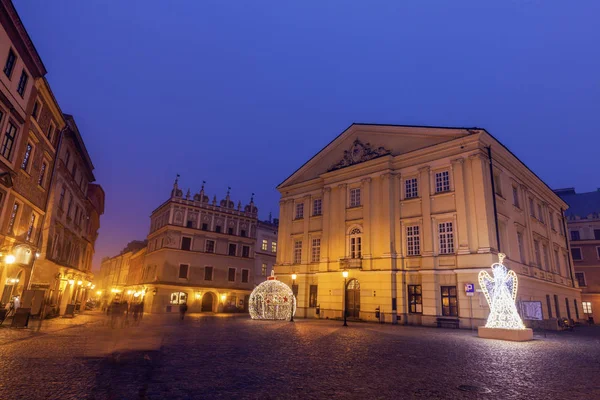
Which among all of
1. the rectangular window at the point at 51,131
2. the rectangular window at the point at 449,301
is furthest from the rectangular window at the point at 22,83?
the rectangular window at the point at 449,301

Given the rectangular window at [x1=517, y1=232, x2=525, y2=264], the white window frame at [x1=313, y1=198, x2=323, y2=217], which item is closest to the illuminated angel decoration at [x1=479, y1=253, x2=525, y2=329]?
the rectangular window at [x1=517, y1=232, x2=525, y2=264]

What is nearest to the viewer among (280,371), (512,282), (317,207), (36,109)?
(280,371)

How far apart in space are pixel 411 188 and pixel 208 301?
35087 millimetres

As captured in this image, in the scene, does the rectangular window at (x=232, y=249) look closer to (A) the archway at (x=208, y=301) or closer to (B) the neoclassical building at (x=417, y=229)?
(A) the archway at (x=208, y=301)

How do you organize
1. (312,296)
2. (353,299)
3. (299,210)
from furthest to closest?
(299,210) < (312,296) < (353,299)

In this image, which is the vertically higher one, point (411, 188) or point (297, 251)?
point (411, 188)

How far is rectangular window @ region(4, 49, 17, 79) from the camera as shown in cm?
1695

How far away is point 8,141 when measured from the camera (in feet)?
58.1

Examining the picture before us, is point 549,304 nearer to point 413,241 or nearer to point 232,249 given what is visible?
point 413,241

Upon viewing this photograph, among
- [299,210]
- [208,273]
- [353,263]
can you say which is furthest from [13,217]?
[208,273]

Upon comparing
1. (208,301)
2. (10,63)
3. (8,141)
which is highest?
(10,63)

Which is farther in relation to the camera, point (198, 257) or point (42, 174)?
point (198, 257)

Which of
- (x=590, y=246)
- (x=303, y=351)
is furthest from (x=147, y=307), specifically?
(x=590, y=246)

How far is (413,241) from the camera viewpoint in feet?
97.7
